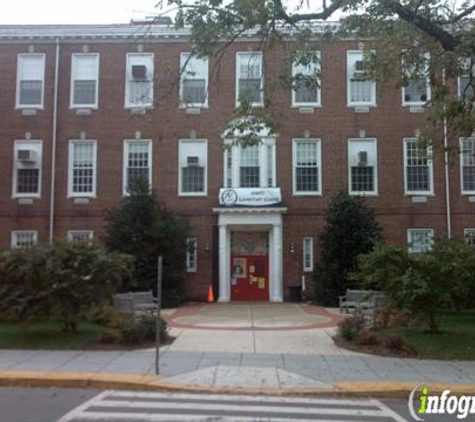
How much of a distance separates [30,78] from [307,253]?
14678mm

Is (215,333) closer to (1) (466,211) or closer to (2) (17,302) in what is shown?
(2) (17,302)

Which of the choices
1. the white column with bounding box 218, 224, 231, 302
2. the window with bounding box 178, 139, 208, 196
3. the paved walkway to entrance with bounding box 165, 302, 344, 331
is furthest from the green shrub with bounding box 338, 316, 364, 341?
the window with bounding box 178, 139, 208, 196

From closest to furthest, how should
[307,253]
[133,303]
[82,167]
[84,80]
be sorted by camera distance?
1. [133,303]
2. [307,253]
3. [82,167]
4. [84,80]

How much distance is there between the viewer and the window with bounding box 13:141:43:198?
2691cm

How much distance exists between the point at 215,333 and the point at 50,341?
163 inches

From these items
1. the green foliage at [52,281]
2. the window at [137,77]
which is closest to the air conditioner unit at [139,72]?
the window at [137,77]

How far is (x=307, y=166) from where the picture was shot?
87.5 feet

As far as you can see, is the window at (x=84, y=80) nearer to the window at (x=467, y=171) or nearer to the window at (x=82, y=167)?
the window at (x=82, y=167)

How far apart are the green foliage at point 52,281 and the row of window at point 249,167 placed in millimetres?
12740

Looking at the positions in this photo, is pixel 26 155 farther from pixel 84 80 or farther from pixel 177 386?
pixel 177 386

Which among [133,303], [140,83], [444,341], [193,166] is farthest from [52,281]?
[140,83]

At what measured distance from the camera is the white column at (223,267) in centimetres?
2602

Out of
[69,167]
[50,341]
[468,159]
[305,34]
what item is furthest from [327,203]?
[50,341]

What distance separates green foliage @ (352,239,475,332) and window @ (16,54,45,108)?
738 inches
